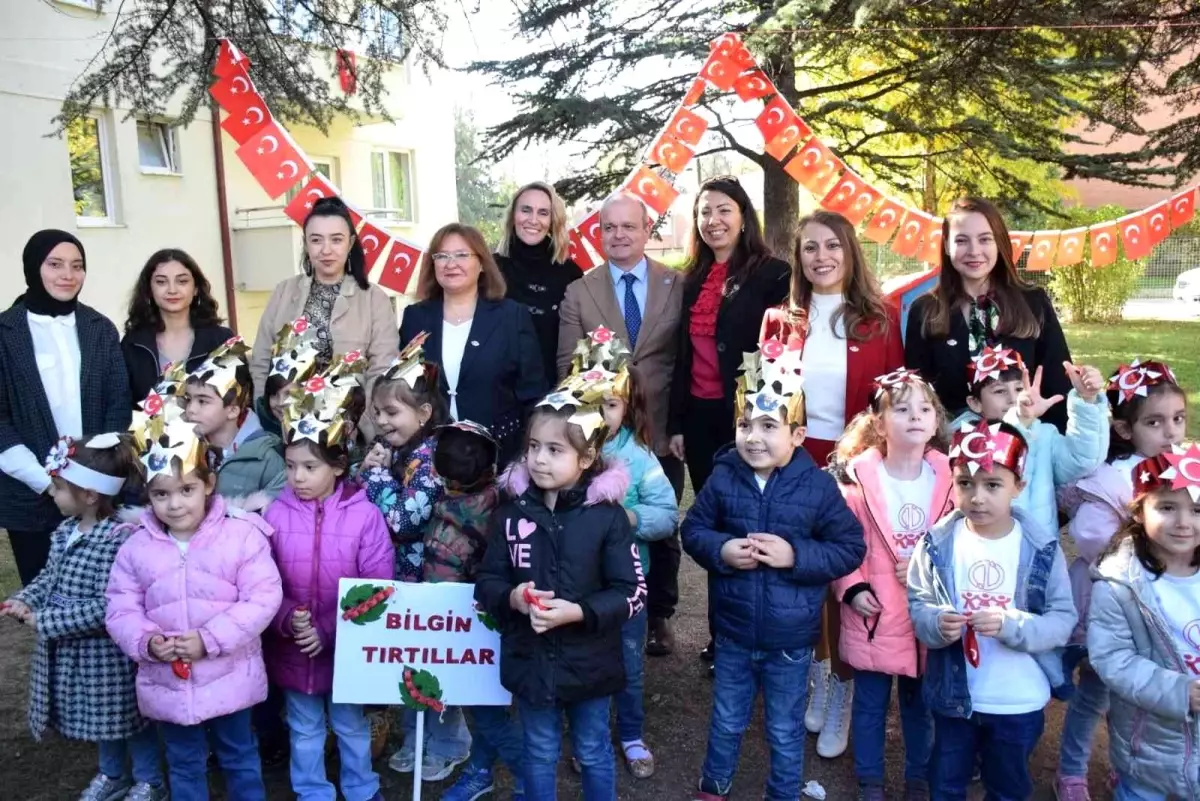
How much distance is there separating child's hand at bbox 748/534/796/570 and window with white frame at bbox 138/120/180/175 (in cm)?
1240

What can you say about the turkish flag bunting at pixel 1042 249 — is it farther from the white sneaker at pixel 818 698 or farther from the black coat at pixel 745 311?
the white sneaker at pixel 818 698

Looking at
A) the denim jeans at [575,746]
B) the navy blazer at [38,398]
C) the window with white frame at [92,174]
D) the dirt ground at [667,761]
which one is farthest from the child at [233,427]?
the window with white frame at [92,174]

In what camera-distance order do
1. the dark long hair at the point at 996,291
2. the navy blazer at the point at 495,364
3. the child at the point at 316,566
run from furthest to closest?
the navy blazer at the point at 495,364 < the dark long hair at the point at 996,291 < the child at the point at 316,566

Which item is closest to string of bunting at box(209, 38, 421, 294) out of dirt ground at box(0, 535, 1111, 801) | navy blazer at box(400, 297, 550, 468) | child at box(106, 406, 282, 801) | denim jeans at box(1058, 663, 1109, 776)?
navy blazer at box(400, 297, 550, 468)

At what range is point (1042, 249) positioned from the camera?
6742 mm

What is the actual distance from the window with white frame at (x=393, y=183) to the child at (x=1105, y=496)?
611 inches

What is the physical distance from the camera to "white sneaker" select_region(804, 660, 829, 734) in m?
3.67

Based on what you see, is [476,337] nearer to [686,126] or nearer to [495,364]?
[495,364]

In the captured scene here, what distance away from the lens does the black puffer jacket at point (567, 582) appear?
2.69 m

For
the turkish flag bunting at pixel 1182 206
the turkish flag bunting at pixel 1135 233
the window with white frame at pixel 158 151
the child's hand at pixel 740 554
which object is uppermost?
the window with white frame at pixel 158 151

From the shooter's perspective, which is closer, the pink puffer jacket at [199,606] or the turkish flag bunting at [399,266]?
the pink puffer jacket at [199,606]

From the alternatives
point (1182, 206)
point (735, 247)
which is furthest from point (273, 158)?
point (1182, 206)

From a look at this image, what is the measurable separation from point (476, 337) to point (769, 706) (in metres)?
1.92

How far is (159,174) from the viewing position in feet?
41.1
